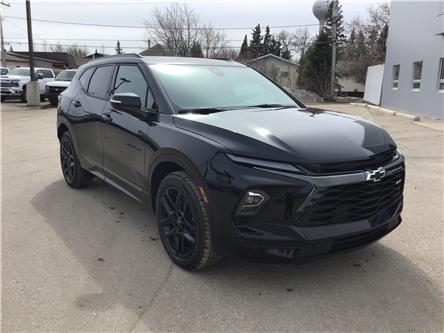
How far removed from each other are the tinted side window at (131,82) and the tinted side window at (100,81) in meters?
0.26

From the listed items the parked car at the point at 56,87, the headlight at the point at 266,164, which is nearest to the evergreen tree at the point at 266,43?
the parked car at the point at 56,87

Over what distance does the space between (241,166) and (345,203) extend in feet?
2.55

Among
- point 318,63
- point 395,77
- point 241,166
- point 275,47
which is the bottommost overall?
point 241,166

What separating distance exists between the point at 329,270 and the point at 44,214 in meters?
3.33

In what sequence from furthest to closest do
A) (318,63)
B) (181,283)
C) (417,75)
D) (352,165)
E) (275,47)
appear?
(275,47) → (318,63) → (417,75) → (181,283) → (352,165)

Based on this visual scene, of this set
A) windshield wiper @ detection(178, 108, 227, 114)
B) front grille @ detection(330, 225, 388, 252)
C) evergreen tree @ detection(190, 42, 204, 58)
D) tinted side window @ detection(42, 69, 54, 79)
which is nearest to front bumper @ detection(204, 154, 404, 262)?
front grille @ detection(330, 225, 388, 252)

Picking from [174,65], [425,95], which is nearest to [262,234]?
[174,65]

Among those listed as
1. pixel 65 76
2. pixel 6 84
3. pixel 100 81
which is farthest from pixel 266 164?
pixel 6 84

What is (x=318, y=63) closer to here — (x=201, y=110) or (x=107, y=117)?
(x=107, y=117)

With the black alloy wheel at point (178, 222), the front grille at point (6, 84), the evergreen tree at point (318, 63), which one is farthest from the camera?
the evergreen tree at point (318, 63)

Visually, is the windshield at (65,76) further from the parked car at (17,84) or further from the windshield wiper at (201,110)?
the windshield wiper at (201,110)

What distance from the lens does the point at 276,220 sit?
3.01 metres

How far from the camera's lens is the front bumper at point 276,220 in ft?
9.72

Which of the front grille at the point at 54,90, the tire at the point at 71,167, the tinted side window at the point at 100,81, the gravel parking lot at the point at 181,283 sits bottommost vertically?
the gravel parking lot at the point at 181,283
